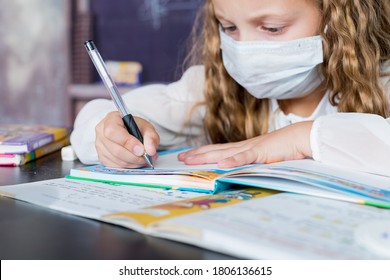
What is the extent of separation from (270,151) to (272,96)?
0.33 m

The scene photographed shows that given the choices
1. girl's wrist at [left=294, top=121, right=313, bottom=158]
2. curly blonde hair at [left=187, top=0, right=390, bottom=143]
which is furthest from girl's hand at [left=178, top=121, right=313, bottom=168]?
curly blonde hair at [left=187, top=0, right=390, bottom=143]

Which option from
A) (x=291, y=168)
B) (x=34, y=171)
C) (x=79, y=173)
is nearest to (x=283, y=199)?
(x=291, y=168)

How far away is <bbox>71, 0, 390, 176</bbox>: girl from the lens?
87 centimetres

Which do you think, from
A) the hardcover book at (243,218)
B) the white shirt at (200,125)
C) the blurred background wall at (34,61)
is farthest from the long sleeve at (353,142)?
the blurred background wall at (34,61)

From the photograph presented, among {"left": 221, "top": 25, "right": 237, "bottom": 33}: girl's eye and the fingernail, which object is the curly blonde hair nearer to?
{"left": 221, "top": 25, "right": 237, "bottom": 33}: girl's eye

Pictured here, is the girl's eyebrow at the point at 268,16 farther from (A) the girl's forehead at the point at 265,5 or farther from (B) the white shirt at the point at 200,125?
(B) the white shirt at the point at 200,125

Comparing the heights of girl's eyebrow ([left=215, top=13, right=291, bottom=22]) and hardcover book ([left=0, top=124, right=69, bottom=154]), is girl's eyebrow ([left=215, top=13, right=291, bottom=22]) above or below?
above

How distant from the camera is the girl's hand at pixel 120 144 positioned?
893mm

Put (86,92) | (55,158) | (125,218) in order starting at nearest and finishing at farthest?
(125,218), (55,158), (86,92)

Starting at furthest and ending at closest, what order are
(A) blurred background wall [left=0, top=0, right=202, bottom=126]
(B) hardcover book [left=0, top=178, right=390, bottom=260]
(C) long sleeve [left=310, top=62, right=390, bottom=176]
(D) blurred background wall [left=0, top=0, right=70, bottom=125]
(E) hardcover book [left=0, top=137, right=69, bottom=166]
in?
1. (D) blurred background wall [left=0, top=0, right=70, bottom=125]
2. (A) blurred background wall [left=0, top=0, right=202, bottom=126]
3. (E) hardcover book [left=0, top=137, right=69, bottom=166]
4. (C) long sleeve [left=310, top=62, right=390, bottom=176]
5. (B) hardcover book [left=0, top=178, right=390, bottom=260]

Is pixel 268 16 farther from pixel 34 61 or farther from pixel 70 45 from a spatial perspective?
pixel 34 61

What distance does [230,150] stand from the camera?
0.92m

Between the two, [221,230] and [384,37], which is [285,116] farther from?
[221,230]
